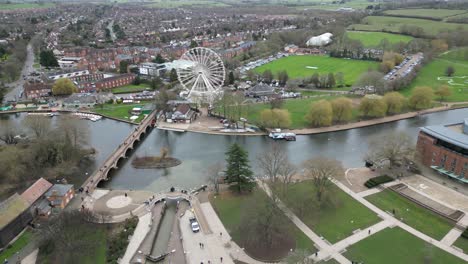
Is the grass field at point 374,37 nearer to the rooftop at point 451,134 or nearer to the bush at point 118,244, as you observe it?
the rooftop at point 451,134

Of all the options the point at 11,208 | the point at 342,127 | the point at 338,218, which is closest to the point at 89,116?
the point at 11,208

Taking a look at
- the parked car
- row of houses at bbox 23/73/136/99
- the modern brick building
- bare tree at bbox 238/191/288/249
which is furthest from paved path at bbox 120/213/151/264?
row of houses at bbox 23/73/136/99

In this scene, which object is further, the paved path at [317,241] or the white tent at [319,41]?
the white tent at [319,41]

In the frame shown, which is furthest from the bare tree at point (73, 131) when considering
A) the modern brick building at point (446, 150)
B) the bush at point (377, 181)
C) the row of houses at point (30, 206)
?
the modern brick building at point (446, 150)

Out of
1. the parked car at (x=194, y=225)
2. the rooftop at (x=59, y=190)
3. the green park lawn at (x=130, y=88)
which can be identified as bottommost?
the parked car at (x=194, y=225)

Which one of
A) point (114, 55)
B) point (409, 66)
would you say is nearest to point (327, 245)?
point (409, 66)

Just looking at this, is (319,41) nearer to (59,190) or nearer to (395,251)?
(395,251)

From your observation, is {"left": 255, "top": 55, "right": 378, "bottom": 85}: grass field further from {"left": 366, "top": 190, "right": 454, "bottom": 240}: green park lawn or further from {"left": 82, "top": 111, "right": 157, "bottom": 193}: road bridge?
{"left": 366, "top": 190, "right": 454, "bottom": 240}: green park lawn

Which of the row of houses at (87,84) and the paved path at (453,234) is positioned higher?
the row of houses at (87,84)

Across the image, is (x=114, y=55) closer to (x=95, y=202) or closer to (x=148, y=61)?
(x=148, y=61)
